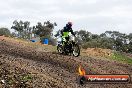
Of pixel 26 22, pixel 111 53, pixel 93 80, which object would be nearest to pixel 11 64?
pixel 93 80

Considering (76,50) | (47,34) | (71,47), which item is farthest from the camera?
(47,34)

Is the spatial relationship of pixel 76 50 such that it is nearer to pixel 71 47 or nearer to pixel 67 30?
pixel 71 47

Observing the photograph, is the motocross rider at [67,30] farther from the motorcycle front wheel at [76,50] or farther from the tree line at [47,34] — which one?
the tree line at [47,34]

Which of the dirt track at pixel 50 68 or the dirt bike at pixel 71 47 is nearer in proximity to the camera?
the dirt track at pixel 50 68

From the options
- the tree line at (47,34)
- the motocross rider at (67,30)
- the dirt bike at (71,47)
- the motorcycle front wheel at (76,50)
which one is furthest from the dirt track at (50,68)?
the tree line at (47,34)

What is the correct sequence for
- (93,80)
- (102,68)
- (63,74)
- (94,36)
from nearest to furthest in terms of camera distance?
(93,80), (63,74), (102,68), (94,36)

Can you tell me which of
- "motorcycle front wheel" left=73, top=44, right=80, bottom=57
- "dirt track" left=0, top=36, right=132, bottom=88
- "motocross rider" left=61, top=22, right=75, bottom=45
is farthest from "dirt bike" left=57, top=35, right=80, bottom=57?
"dirt track" left=0, top=36, right=132, bottom=88

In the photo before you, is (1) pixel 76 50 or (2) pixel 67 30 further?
(1) pixel 76 50

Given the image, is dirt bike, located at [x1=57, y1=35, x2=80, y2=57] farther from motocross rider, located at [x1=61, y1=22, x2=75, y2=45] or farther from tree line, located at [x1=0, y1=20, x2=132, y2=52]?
tree line, located at [x1=0, y1=20, x2=132, y2=52]

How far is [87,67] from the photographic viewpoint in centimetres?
1994

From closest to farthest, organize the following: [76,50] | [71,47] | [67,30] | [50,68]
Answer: [50,68]
[67,30]
[71,47]
[76,50]

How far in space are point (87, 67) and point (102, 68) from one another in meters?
1.40

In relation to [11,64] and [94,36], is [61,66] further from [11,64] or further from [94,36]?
[94,36]

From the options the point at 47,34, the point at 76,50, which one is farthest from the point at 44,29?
the point at 76,50
